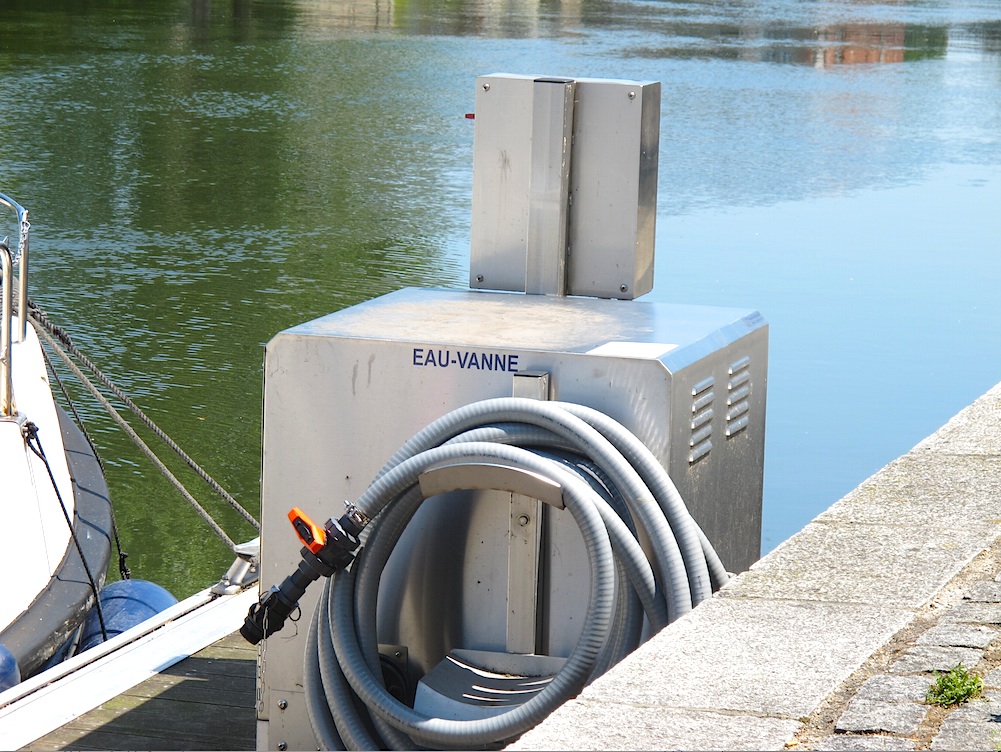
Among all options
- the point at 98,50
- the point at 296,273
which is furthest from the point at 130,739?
the point at 98,50

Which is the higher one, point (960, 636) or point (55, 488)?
point (960, 636)

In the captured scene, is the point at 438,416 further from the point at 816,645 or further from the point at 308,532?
the point at 816,645

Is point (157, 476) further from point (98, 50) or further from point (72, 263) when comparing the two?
point (98, 50)

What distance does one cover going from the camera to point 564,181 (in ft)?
11.2

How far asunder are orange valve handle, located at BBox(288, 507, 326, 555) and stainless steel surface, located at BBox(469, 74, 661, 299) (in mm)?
957

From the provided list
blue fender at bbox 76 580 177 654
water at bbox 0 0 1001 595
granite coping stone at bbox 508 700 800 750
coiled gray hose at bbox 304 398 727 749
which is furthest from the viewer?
water at bbox 0 0 1001 595

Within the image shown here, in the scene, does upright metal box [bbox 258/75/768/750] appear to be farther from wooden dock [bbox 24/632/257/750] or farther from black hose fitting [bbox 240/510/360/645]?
wooden dock [bbox 24/632/257/750]

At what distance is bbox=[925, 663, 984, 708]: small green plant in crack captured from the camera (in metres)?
2.27

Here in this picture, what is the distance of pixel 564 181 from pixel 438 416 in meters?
0.74

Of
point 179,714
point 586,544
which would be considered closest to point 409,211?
point 179,714

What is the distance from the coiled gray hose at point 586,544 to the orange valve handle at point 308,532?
0.28 ft

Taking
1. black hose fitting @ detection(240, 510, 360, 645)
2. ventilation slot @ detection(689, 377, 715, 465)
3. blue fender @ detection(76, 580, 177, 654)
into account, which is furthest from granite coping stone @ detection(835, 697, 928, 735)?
blue fender @ detection(76, 580, 177, 654)

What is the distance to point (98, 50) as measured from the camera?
1060 inches

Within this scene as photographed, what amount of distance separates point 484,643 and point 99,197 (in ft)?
42.4
